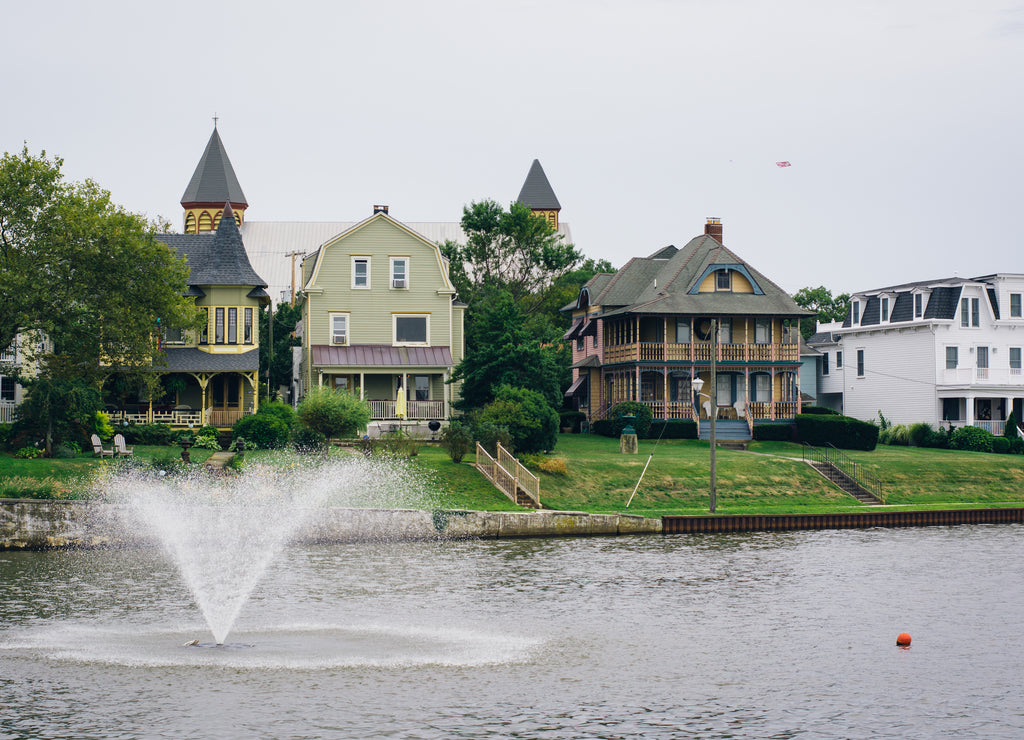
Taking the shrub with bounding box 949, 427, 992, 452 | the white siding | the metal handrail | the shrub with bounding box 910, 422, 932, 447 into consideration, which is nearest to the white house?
the white siding

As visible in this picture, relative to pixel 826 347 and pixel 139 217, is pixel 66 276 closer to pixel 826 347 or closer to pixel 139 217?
pixel 139 217

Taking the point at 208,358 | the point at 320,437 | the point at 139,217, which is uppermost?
the point at 139,217

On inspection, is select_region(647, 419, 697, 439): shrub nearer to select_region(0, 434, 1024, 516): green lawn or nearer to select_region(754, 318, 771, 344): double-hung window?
select_region(0, 434, 1024, 516): green lawn

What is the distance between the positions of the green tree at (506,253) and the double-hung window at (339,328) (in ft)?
63.3

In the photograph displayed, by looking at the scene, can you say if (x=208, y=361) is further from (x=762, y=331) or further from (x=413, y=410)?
(x=762, y=331)

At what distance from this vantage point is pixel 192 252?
207 feet

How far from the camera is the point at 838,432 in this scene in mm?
60156

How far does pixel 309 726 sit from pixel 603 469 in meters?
31.5

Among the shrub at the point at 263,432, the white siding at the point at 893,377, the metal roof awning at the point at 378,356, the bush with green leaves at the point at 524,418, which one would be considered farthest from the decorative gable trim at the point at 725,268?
the shrub at the point at 263,432

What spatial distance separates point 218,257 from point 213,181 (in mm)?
66129

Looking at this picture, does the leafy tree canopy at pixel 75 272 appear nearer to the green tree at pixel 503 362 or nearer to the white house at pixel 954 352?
the green tree at pixel 503 362

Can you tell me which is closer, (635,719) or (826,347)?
(635,719)

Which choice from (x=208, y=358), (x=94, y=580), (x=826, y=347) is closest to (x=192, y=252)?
(x=208, y=358)

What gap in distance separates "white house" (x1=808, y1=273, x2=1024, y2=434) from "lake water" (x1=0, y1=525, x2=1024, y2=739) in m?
33.8
